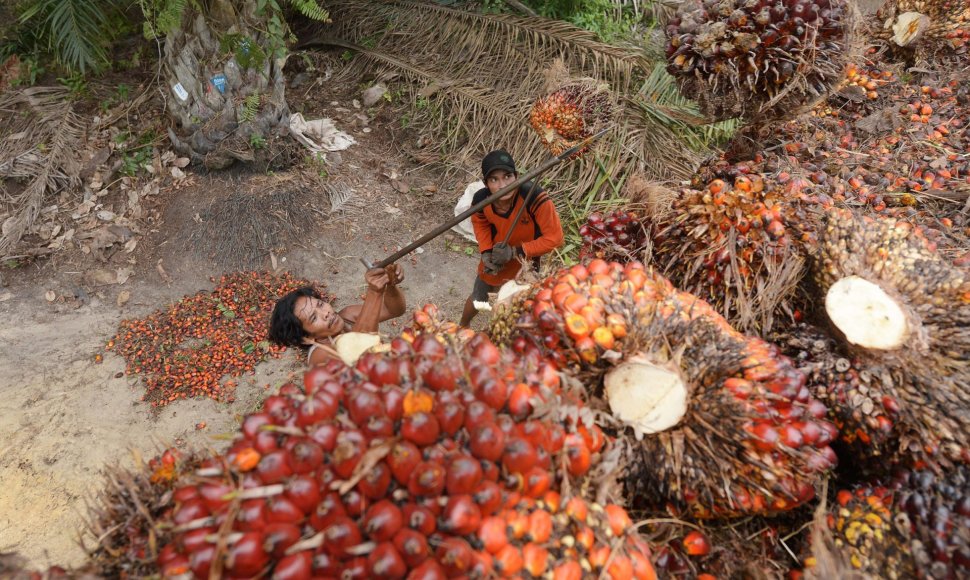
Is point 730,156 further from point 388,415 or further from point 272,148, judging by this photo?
point 272,148

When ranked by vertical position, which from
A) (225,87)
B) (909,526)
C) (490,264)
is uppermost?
(909,526)

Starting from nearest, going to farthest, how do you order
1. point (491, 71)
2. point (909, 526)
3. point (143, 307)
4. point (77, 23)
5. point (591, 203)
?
point (909, 526)
point (77, 23)
point (143, 307)
point (591, 203)
point (491, 71)

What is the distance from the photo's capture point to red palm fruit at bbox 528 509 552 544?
1.00 m

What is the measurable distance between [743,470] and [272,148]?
5.11m

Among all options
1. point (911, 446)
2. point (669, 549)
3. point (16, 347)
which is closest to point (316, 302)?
Answer: point (669, 549)

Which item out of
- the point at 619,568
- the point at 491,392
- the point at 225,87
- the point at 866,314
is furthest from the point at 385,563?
the point at 225,87

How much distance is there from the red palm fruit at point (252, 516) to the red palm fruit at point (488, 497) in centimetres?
37

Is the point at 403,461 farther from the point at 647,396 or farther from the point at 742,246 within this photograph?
the point at 742,246

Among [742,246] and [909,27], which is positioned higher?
[909,27]

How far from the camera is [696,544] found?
131 centimetres

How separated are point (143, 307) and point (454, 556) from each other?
4.66m

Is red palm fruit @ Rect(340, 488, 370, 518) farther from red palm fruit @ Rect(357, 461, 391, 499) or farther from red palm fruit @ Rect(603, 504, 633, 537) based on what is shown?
red palm fruit @ Rect(603, 504, 633, 537)

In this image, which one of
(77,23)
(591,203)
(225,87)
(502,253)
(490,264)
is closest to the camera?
(502,253)

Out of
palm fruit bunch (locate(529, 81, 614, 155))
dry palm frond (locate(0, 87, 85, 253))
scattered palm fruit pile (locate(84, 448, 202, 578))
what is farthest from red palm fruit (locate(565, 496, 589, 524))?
dry palm frond (locate(0, 87, 85, 253))
